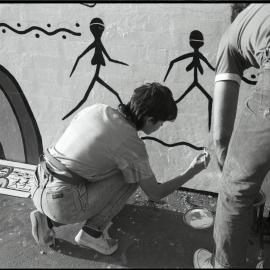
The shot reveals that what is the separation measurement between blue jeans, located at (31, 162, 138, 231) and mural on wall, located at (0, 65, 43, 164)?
0.93 metres

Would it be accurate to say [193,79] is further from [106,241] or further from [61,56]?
[106,241]

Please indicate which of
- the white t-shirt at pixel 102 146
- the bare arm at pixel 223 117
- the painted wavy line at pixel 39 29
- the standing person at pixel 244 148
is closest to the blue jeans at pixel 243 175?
the standing person at pixel 244 148

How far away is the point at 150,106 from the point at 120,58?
767mm

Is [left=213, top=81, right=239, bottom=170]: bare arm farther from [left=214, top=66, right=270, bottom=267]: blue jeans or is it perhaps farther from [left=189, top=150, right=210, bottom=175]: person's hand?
[left=214, top=66, right=270, bottom=267]: blue jeans

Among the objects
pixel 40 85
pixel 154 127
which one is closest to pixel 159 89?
pixel 154 127

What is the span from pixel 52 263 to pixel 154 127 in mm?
1089

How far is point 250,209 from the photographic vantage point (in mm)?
2215

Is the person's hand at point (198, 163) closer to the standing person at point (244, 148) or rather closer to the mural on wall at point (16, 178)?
the standing person at point (244, 148)

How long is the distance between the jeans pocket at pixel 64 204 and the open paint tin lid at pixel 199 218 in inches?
31.5

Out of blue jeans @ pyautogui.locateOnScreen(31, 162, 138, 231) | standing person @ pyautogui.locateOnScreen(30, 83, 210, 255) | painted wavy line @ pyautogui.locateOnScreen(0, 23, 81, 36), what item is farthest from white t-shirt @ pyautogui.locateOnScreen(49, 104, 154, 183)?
painted wavy line @ pyautogui.locateOnScreen(0, 23, 81, 36)

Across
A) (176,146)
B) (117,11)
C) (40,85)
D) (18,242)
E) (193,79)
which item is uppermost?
(117,11)

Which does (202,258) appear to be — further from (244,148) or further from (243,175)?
(244,148)

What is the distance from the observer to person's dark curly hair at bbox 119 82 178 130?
243 cm

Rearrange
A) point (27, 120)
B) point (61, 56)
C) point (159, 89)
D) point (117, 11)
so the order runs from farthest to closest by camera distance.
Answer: point (27, 120) → point (61, 56) → point (117, 11) → point (159, 89)
